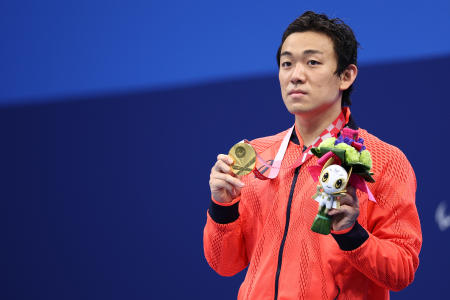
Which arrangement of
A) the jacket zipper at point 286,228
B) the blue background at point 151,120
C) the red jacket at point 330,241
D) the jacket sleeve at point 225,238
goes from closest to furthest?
1. the red jacket at point 330,241
2. the jacket zipper at point 286,228
3. the jacket sleeve at point 225,238
4. the blue background at point 151,120

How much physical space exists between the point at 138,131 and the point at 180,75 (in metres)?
0.35

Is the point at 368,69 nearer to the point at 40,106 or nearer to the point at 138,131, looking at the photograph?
the point at 138,131

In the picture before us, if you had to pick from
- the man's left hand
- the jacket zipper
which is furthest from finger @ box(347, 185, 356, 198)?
the jacket zipper

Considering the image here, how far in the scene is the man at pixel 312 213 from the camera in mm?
1314

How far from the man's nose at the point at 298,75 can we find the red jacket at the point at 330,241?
0.20 m

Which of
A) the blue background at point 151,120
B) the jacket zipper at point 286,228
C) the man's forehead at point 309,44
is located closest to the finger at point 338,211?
the jacket zipper at point 286,228

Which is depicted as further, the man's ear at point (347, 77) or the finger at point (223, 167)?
the man's ear at point (347, 77)

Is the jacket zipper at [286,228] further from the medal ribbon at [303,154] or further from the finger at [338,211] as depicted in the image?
the finger at [338,211]

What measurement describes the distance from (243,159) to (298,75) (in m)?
0.25

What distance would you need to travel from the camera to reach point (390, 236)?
1366mm

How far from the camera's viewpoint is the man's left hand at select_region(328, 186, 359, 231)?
47.6 inches

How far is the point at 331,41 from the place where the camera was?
1.52 m

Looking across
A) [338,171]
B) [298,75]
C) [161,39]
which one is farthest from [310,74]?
[161,39]

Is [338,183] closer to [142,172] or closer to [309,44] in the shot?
[309,44]
